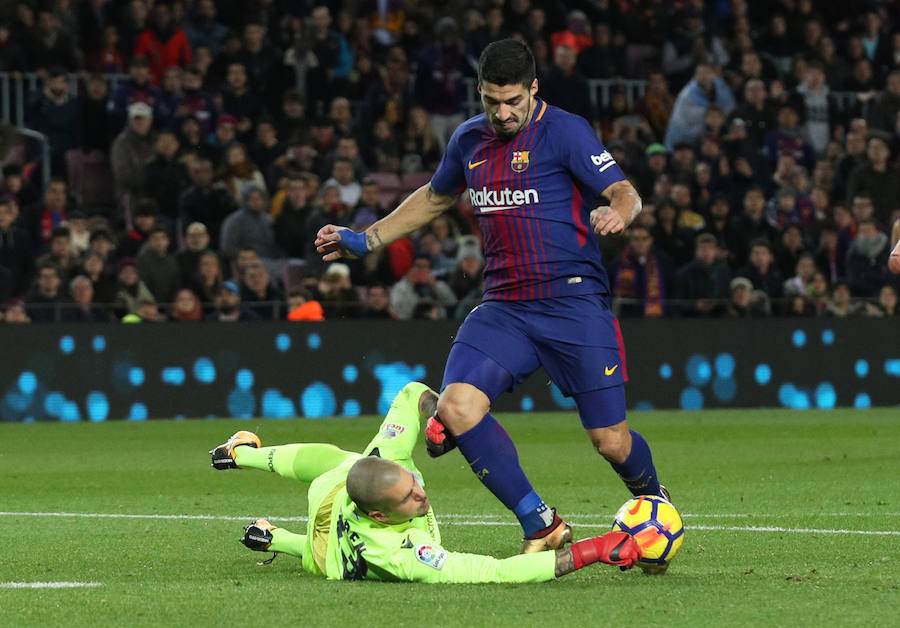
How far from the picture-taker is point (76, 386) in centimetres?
1672

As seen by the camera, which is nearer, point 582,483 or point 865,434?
point 582,483

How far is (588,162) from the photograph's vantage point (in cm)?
712

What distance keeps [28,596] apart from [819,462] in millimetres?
7345

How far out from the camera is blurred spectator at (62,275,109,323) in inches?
652

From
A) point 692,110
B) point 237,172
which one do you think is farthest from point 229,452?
point 692,110

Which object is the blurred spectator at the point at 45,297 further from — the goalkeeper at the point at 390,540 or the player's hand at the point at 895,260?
the player's hand at the point at 895,260

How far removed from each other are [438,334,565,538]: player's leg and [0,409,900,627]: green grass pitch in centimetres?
39

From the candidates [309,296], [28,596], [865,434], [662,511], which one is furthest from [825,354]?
[28,596]

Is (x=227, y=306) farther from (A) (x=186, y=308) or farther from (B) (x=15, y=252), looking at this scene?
(B) (x=15, y=252)

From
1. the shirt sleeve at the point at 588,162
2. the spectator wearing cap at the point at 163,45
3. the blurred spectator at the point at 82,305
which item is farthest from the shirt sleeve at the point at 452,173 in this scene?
the spectator wearing cap at the point at 163,45

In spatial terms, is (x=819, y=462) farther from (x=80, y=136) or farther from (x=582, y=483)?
(x=80, y=136)

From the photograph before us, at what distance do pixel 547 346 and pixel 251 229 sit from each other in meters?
11.3

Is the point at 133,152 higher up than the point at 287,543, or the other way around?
the point at 133,152

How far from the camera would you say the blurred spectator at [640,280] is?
17844 millimetres
